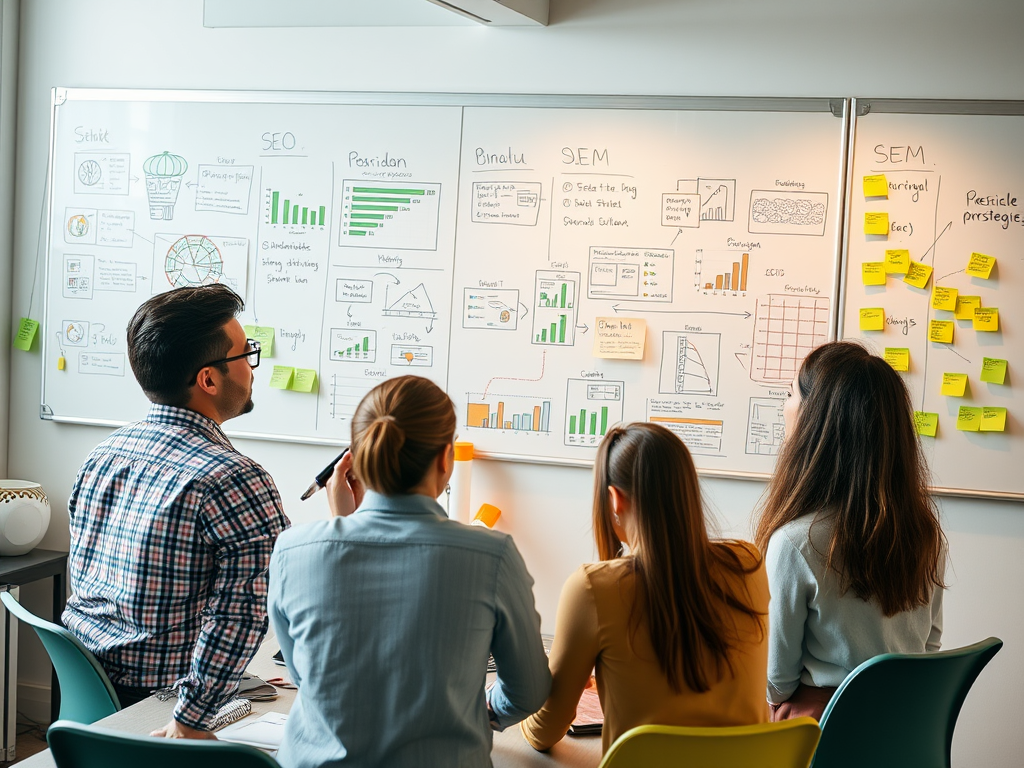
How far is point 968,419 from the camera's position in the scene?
10.2ft

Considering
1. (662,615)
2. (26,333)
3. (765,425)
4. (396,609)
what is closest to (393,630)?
(396,609)

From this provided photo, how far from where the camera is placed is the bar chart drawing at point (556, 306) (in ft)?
11.0

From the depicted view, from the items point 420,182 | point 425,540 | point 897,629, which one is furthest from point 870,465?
point 420,182

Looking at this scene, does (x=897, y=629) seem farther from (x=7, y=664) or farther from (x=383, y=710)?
(x=7, y=664)

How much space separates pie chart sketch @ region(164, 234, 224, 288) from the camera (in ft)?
11.8

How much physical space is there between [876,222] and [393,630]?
2.39m

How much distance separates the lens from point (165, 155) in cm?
363

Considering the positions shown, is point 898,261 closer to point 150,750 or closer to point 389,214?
point 389,214

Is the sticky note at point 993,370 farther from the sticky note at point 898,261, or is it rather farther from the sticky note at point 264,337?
the sticky note at point 264,337

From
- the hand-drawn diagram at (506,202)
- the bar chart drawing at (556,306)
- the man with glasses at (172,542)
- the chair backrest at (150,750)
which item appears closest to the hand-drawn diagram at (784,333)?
the bar chart drawing at (556,306)

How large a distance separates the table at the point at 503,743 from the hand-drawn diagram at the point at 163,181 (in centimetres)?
226

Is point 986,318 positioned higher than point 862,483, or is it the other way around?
point 986,318

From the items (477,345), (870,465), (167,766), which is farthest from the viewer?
(477,345)

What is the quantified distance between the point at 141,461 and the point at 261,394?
66.1 inches
